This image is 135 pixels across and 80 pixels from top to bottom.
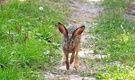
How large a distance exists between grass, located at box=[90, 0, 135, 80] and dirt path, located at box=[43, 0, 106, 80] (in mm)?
266

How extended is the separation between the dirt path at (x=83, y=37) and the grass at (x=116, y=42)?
27cm

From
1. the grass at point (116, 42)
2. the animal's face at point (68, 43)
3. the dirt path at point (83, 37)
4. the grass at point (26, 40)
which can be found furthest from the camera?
the grass at point (116, 42)

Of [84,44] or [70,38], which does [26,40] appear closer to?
[70,38]

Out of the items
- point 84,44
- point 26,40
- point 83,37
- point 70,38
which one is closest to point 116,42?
point 84,44

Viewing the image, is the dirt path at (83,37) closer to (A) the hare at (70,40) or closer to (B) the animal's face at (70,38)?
(A) the hare at (70,40)

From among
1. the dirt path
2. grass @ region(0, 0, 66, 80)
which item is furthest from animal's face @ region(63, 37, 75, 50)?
grass @ region(0, 0, 66, 80)

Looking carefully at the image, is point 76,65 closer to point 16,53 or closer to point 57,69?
point 57,69

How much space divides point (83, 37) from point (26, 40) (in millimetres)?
3016

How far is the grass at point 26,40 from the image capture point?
6.37m

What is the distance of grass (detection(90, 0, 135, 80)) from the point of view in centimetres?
704

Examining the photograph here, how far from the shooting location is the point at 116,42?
9664 mm

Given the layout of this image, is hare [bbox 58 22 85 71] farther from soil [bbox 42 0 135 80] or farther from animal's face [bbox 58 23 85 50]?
soil [bbox 42 0 135 80]

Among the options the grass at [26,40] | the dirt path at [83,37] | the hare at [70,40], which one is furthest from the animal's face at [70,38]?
the grass at [26,40]

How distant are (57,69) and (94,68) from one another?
739 millimetres
